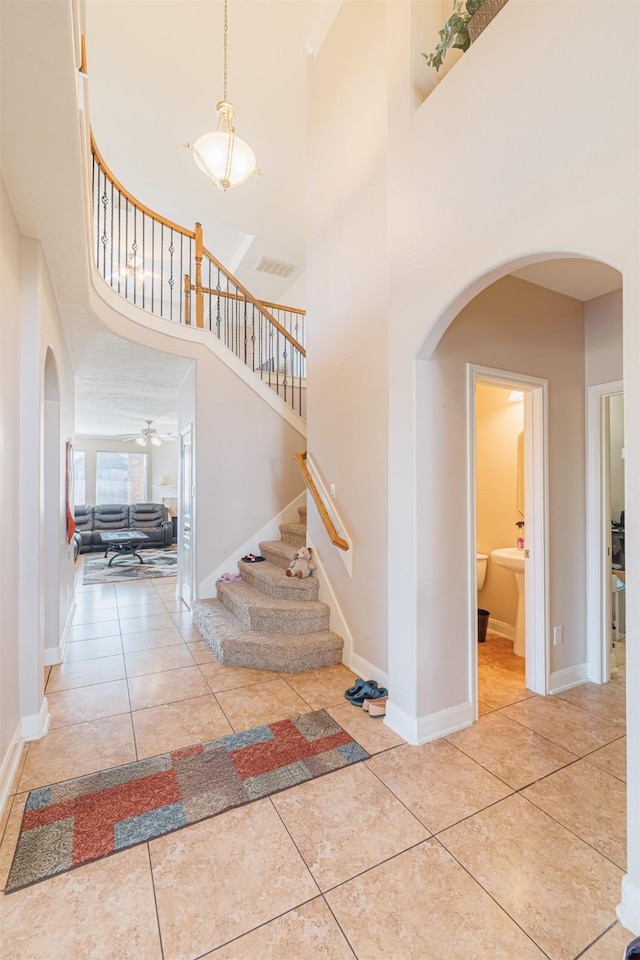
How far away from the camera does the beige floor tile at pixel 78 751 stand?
2.09m

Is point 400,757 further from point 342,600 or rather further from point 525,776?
point 342,600

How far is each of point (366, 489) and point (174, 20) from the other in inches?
179

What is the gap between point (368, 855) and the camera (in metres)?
1.60

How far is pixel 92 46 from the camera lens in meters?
3.89

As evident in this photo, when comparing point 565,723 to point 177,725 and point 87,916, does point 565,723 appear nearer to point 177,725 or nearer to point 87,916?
point 177,725

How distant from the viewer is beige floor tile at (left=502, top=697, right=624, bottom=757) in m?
2.31

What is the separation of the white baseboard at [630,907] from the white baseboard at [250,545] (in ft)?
12.6

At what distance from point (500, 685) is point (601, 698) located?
0.63 metres

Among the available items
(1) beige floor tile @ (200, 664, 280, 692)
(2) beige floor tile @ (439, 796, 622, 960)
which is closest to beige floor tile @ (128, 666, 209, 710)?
(1) beige floor tile @ (200, 664, 280, 692)

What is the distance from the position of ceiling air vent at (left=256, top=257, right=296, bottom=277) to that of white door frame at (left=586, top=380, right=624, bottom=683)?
19.1 feet

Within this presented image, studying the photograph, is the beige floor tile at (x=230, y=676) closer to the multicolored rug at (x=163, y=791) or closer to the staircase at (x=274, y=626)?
the staircase at (x=274, y=626)

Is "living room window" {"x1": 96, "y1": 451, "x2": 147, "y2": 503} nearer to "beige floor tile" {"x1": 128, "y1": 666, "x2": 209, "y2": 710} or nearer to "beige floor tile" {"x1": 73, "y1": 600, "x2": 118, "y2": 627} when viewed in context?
"beige floor tile" {"x1": 73, "y1": 600, "x2": 118, "y2": 627}

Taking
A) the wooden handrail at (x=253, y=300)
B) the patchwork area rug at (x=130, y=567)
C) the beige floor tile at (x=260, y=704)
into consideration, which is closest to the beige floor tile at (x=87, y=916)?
the beige floor tile at (x=260, y=704)

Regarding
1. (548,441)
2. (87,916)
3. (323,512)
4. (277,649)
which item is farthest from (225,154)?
(87,916)
